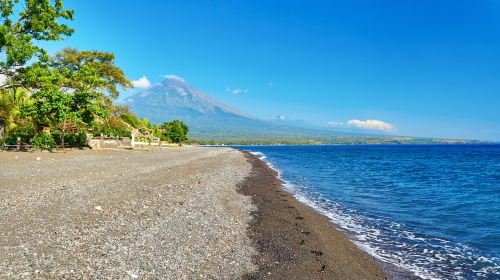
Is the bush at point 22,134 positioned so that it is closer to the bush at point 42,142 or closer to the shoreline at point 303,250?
the bush at point 42,142

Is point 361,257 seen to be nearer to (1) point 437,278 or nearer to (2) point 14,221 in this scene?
(1) point 437,278

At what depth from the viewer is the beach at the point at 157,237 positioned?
6.66 m

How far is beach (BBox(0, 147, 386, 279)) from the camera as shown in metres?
6.66

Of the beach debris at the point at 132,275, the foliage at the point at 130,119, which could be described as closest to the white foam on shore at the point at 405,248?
the beach debris at the point at 132,275

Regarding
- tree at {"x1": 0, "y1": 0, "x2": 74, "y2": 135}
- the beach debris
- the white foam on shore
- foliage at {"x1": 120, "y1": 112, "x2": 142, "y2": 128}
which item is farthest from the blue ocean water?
foliage at {"x1": 120, "y1": 112, "x2": 142, "y2": 128}

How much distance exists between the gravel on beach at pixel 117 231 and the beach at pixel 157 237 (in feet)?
0.07

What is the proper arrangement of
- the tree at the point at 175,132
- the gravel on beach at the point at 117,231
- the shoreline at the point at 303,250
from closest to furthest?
the gravel on beach at the point at 117,231 < the shoreline at the point at 303,250 < the tree at the point at 175,132

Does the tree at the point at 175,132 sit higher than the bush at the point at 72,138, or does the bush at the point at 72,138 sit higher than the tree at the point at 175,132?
the tree at the point at 175,132

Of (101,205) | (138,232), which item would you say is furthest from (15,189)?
(138,232)

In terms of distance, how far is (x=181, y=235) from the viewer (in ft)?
29.7

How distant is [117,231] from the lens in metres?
8.63

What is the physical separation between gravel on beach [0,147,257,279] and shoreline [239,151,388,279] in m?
0.39

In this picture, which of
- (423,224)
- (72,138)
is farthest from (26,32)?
(423,224)

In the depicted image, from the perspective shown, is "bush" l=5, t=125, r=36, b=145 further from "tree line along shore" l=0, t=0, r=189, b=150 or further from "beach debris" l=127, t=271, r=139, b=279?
"beach debris" l=127, t=271, r=139, b=279
